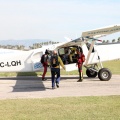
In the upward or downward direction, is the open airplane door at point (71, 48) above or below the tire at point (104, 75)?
above

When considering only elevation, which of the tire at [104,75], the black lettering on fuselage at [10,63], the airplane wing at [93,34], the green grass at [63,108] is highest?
the airplane wing at [93,34]

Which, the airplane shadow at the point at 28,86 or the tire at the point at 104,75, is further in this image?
the tire at the point at 104,75

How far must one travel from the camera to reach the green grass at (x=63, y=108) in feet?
27.8

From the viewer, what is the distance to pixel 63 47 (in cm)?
1850

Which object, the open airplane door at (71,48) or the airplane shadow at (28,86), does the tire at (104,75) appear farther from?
the airplane shadow at (28,86)

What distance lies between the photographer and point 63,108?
9578 mm

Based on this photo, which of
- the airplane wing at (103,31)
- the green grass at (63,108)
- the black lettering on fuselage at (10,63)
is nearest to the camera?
the green grass at (63,108)

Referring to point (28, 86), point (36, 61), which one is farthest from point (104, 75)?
point (28, 86)

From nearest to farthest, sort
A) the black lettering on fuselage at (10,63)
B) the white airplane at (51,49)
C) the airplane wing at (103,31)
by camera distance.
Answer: the airplane wing at (103,31)
the white airplane at (51,49)
the black lettering on fuselage at (10,63)

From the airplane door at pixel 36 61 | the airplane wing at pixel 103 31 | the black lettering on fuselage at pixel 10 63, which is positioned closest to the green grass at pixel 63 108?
the airplane wing at pixel 103 31

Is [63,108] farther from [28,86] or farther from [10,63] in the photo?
[10,63]

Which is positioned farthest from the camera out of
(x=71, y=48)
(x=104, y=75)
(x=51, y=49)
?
(x=51, y=49)

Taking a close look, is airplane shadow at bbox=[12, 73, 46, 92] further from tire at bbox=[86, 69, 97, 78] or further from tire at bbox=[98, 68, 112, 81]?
tire at bbox=[86, 69, 97, 78]

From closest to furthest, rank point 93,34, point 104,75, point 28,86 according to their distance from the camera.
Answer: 1. point 28,86
2. point 93,34
3. point 104,75
